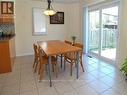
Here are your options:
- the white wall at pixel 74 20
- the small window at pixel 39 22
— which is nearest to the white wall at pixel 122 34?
the white wall at pixel 74 20

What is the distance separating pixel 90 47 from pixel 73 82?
309 cm

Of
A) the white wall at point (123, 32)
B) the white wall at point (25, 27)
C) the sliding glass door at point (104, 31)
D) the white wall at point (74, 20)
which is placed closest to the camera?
the white wall at point (123, 32)

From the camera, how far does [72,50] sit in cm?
318

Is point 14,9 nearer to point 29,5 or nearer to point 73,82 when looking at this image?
point 29,5

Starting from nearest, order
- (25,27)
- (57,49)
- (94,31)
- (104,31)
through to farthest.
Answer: (57,49)
(104,31)
(94,31)
(25,27)

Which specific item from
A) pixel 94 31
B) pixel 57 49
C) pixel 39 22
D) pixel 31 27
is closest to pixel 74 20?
pixel 94 31

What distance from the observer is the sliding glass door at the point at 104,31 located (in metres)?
4.56

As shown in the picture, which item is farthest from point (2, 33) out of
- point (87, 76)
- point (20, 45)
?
point (87, 76)

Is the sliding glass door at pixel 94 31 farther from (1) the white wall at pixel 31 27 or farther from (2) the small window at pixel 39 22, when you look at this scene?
(2) the small window at pixel 39 22

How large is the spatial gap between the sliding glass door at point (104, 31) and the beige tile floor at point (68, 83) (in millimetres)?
1131

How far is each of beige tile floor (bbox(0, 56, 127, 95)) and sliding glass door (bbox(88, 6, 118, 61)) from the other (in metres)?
1.13

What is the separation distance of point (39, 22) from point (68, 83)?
362cm

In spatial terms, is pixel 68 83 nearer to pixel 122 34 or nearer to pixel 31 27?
pixel 122 34

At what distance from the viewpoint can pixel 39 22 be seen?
5949 mm
